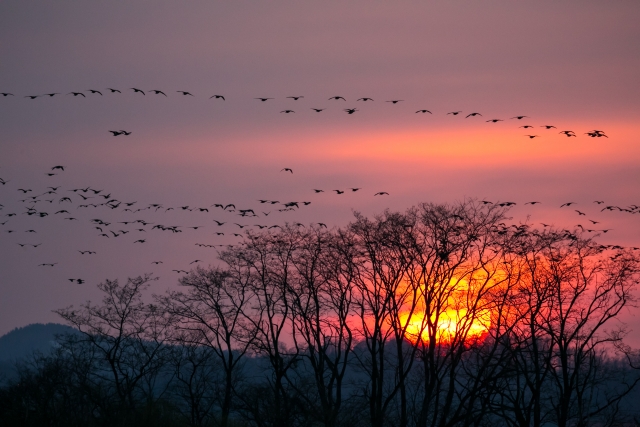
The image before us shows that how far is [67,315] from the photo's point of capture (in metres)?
55.8

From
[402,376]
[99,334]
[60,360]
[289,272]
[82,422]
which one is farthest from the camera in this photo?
[60,360]

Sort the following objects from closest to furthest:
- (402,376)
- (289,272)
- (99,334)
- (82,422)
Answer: (82,422), (402,376), (289,272), (99,334)

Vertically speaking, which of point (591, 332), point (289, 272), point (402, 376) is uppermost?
point (289, 272)

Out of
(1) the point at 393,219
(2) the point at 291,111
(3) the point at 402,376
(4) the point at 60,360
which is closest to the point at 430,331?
(3) the point at 402,376

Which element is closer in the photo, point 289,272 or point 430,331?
point 430,331

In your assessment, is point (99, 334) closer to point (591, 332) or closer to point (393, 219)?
point (393, 219)

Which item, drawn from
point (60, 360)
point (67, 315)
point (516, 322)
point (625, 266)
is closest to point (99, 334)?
point (67, 315)

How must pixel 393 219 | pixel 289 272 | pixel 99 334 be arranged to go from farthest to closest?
pixel 99 334
pixel 289 272
pixel 393 219

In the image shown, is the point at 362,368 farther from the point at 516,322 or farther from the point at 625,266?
the point at 625,266

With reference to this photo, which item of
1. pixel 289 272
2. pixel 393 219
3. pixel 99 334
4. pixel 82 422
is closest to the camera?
pixel 82 422

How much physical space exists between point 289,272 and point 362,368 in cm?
663

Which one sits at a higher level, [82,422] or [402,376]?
[402,376]

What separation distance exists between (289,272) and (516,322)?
12.7m

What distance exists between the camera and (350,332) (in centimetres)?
4328
